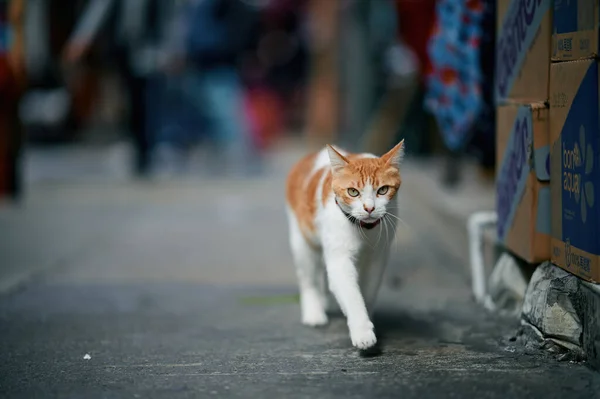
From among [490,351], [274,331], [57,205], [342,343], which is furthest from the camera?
[57,205]

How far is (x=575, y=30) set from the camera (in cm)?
355

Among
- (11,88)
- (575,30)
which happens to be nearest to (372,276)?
(575,30)

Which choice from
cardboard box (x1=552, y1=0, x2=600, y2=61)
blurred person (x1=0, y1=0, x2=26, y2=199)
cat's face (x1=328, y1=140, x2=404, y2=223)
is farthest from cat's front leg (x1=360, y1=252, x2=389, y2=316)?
blurred person (x1=0, y1=0, x2=26, y2=199)

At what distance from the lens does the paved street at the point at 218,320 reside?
3398 millimetres

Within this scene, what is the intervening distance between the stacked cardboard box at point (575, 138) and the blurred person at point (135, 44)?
8.32m

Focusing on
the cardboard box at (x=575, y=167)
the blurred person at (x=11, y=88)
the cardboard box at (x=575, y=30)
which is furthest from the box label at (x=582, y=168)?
the blurred person at (x=11, y=88)

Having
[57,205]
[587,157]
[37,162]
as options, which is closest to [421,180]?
[57,205]

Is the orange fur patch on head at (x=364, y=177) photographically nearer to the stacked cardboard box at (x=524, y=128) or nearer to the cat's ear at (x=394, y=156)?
the cat's ear at (x=394, y=156)

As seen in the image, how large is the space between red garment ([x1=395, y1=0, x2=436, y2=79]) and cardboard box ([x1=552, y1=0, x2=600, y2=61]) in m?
5.01

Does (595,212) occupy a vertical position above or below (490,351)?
above

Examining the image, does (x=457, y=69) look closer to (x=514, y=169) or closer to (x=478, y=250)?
(x=478, y=250)

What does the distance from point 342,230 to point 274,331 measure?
2.68ft

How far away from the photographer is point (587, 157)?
11.3 ft

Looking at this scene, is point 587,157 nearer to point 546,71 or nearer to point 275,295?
point 546,71
